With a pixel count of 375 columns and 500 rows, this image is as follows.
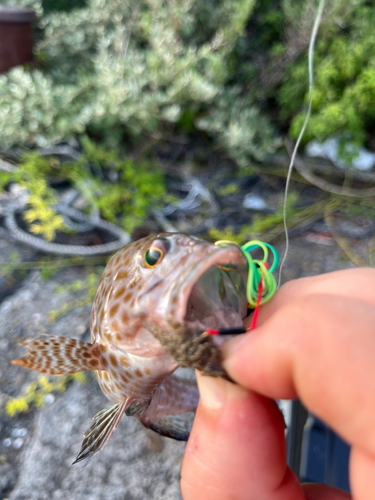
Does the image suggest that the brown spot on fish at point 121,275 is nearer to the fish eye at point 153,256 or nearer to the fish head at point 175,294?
the fish head at point 175,294

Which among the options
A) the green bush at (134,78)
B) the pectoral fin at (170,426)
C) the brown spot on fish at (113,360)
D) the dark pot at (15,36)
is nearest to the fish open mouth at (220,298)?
the brown spot on fish at (113,360)

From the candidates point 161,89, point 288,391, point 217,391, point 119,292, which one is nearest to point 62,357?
point 119,292

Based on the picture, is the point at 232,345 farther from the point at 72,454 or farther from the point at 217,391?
the point at 72,454

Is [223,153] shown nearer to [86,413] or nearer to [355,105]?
[355,105]

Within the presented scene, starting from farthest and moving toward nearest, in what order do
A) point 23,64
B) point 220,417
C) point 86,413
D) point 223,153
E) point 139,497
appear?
point 223,153 → point 23,64 → point 86,413 → point 139,497 → point 220,417

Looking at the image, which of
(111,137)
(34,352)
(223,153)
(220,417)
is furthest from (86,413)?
(223,153)

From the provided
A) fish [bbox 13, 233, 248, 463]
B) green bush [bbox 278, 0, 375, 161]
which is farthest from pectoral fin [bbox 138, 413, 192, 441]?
green bush [bbox 278, 0, 375, 161]

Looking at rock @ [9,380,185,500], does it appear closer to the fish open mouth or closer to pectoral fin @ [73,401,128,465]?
pectoral fin @ [73,401,128,465]
